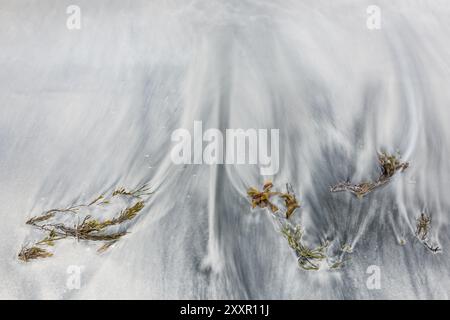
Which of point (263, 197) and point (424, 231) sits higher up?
point (263, 197)

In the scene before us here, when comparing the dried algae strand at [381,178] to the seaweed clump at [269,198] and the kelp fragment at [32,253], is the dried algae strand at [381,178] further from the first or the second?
the kelp fragment at [32,253]

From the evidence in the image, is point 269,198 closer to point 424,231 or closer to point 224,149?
point 224,149

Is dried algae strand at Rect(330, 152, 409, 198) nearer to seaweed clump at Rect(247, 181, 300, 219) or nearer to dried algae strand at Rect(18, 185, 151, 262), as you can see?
seaweed clump at Rect(247, 181, 300, 219)

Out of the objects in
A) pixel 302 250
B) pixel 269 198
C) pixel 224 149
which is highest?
pixel 224 149

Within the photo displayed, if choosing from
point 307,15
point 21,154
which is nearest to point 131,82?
point 21,154

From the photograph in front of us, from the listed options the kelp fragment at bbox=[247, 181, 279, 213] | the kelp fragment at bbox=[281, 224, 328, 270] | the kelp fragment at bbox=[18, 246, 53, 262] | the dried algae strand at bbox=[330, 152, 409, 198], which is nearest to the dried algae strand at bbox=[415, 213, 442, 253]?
the dried algae strand at bbox=[330, 152, 409, 198]

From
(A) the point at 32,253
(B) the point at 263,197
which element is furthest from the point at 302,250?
(A) the point at 32,253

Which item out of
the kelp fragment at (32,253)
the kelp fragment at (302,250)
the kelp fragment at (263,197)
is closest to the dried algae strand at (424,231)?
the kelp fragment at (302,250)
